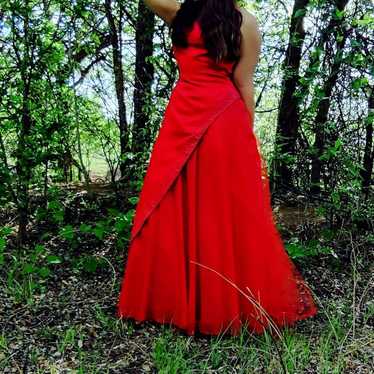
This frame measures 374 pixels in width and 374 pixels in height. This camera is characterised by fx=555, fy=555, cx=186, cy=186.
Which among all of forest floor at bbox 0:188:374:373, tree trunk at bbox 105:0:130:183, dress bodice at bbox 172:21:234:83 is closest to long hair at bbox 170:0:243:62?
dress bodice at bbox 172:21:234:83

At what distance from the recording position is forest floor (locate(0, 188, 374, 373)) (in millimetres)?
1964

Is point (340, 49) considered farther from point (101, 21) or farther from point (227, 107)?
point (101, 21)

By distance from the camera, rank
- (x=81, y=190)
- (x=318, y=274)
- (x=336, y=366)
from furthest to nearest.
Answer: (x=81, y=190)
(x=318, y=274)
(x=336, y=366)

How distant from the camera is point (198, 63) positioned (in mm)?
2123

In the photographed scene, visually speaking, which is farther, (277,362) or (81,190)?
(81,190)

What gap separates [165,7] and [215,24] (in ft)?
0.77

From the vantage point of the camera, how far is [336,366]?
187 cm

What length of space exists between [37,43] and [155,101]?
76 cm

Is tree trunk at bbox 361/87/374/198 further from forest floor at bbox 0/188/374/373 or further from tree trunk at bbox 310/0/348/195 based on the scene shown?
forest floor at bbox 0/188/374/373

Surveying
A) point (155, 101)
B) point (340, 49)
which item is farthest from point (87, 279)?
point (340, 49)

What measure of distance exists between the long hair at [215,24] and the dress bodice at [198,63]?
0.06 ft

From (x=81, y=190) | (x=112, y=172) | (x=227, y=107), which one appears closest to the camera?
(x=227, y=107)

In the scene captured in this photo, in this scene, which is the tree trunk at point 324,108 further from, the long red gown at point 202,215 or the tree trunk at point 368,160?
the long red gown at point 202,215

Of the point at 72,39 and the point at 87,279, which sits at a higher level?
the point at 72,39
